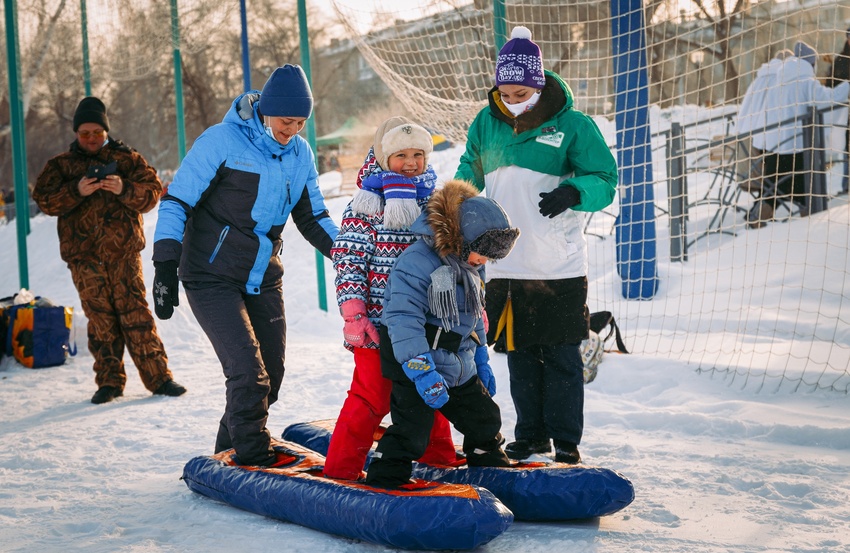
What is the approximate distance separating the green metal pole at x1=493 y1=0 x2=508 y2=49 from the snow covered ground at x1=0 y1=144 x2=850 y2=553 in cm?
224

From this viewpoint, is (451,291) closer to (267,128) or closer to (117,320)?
(267,128)

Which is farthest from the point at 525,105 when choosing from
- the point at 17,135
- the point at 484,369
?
the point at 17,135

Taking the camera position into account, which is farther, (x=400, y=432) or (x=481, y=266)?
(x=481, y=266)

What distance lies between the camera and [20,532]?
9.68ft

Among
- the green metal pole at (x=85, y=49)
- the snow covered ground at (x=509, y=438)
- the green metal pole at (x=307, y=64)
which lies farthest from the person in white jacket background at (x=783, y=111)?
the green metal pole at (x=85, y=49)

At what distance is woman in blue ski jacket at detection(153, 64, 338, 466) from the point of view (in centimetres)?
337

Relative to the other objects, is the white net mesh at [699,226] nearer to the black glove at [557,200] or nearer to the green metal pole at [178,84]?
the black glove at [557,200]

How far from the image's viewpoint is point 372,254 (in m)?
3.19

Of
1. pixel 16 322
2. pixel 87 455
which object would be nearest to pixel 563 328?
pixel 87 455

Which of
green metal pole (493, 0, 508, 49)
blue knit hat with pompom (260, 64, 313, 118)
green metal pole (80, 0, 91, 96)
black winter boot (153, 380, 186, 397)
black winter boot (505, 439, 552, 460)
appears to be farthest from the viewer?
green metal pole (80, 0, 91, 96)

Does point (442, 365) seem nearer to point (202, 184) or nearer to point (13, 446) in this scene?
point (202, 184)

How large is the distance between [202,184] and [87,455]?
153 cm

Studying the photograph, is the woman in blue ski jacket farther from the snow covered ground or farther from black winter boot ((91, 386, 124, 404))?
black winter boot ((91, 386, 124, 404))

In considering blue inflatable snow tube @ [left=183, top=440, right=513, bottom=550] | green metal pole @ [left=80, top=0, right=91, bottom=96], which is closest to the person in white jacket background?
blue inflatable snow tube @ [left=183, top=440, right=513, bottom=550]
